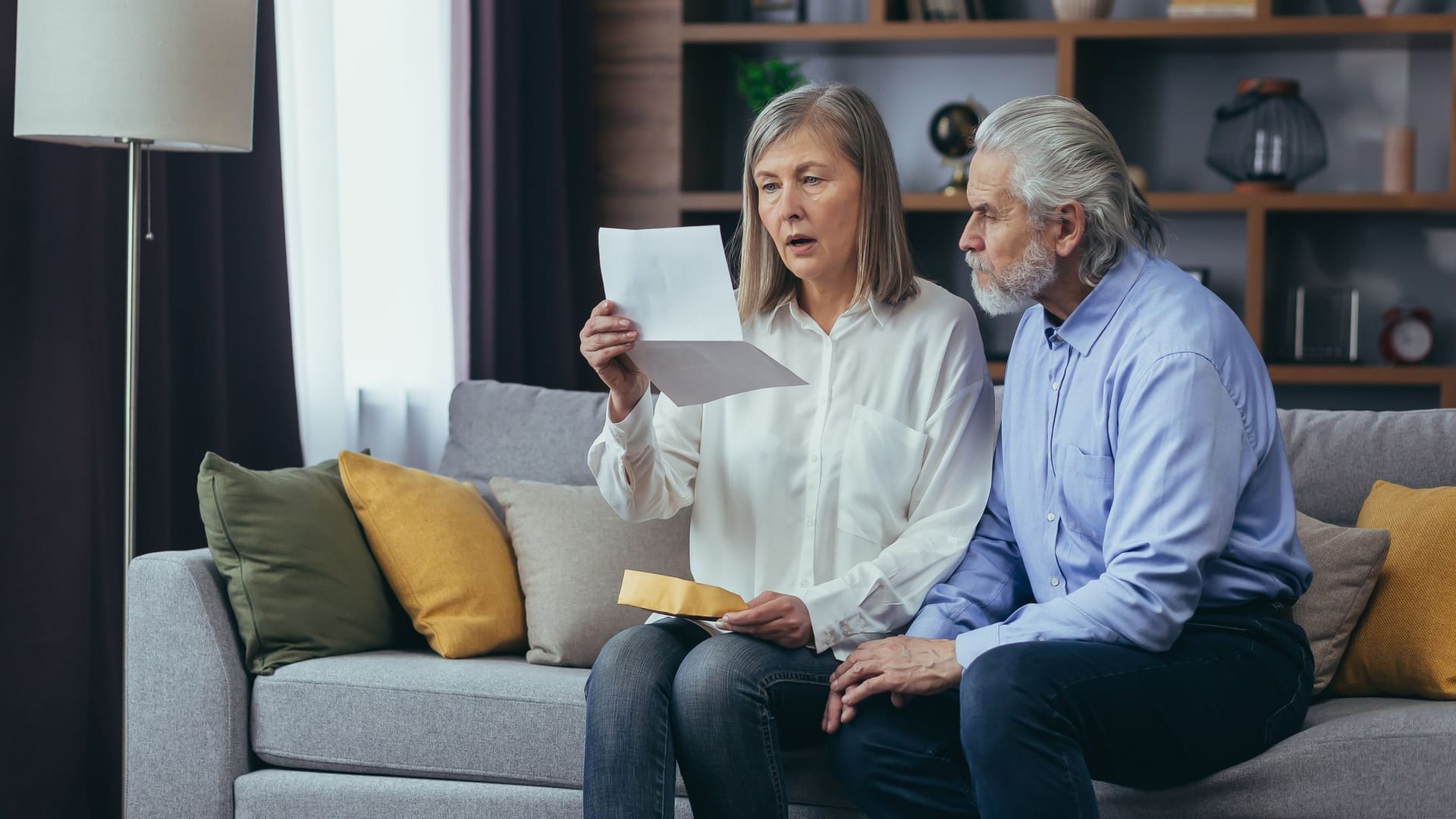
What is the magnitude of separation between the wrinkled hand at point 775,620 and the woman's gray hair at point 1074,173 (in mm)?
533

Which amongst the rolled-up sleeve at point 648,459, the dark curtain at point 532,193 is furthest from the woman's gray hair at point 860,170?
the dark curtain at point 532,193

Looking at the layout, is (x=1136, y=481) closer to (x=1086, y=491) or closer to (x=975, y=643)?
(x=1086, y=491)

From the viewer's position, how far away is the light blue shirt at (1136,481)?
147 centimetres

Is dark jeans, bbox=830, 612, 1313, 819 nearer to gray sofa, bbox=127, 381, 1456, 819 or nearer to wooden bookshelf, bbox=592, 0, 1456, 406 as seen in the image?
gray sofa, bbox=127, 381, 1456, 819

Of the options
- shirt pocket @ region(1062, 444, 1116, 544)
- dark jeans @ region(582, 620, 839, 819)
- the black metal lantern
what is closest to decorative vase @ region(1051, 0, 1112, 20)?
the black metal lantern

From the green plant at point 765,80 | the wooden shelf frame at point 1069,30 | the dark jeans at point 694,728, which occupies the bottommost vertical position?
the dark jeans at point 694,728

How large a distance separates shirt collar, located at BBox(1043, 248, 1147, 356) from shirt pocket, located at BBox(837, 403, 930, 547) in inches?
9.9

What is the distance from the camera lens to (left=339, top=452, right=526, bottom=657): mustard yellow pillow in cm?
211

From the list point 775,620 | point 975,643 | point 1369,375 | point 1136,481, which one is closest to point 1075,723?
point 975,643

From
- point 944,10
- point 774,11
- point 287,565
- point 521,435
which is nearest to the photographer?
point 287,565

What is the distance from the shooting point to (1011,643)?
1.48 m

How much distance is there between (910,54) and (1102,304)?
8.13ft

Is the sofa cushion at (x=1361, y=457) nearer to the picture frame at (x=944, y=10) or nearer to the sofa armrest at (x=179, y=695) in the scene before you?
the sofa armrest at (x=179, y=695)

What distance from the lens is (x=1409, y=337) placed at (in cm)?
355
